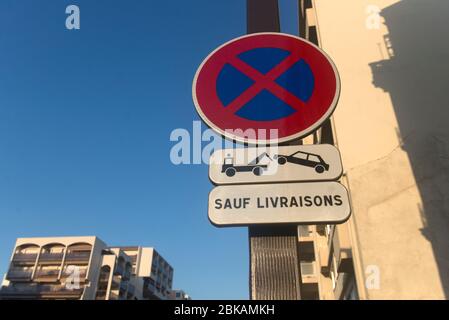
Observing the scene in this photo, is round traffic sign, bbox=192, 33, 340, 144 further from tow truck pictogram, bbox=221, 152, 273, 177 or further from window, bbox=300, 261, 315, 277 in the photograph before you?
window, bbox=300, 261, 315, 277

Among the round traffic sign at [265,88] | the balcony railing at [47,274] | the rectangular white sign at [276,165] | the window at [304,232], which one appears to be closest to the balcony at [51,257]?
the balcony railing at [47,274]

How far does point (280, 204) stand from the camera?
1230 mm

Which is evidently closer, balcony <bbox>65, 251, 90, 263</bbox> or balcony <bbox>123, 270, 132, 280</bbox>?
balcony <bbox>65, 251, 90, 263</bbox>

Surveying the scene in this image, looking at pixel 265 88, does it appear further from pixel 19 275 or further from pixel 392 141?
pixel 19 275

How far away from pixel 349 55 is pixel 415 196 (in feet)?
16.5

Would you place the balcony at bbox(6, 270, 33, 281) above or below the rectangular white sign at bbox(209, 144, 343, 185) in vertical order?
Answer: above

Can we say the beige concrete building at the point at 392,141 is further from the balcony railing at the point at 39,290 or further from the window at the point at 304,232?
the balcony railing at the point at 39,290

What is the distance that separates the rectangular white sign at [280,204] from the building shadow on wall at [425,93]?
7.28 m

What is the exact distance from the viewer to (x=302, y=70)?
5.35 ft

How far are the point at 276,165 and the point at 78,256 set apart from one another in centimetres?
5375

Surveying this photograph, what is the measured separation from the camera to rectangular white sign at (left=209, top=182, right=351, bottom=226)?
1198 millimetres

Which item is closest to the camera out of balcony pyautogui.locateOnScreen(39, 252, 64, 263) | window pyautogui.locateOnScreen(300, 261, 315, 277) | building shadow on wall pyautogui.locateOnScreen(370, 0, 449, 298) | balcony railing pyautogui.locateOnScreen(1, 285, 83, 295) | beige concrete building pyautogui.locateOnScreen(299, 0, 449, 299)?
beige concrete building pyautogui.locateOnScreen(299, 0, 449, 299)

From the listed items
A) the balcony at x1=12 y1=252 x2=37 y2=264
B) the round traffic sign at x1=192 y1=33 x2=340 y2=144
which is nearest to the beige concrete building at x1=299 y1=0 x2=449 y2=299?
the round traffic sign at x1=192 y1=33 x2=340 y2=144

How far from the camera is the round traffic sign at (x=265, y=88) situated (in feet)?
4.77
